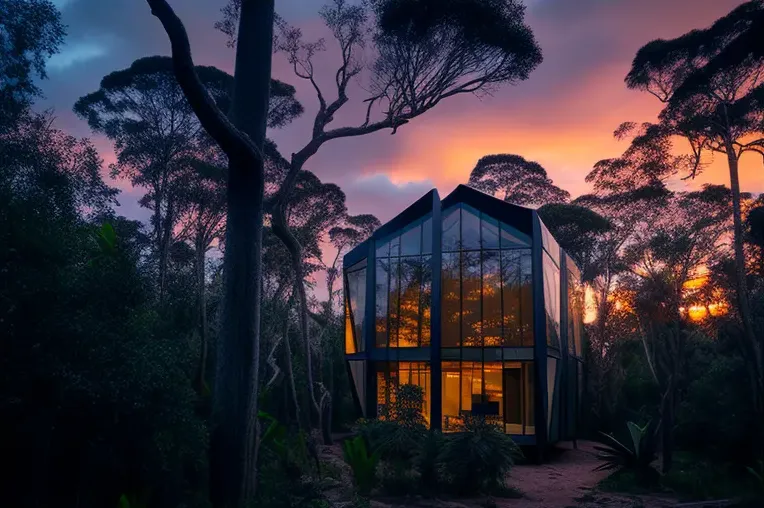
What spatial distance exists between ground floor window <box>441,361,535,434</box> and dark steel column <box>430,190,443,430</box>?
543mm

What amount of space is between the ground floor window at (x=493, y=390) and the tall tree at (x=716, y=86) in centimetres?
669

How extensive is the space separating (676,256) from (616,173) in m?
4.38

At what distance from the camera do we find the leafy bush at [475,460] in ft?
38.1

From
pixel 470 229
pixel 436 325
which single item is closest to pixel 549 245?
pixel 470 229

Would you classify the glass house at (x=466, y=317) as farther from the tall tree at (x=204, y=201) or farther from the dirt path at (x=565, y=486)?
the tall tree at (x=204, y=201)

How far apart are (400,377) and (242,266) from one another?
46.3 feet

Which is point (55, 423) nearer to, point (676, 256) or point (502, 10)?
point (502, 10)

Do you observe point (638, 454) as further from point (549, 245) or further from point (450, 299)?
point (549, 245)

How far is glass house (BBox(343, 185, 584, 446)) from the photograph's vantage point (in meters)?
20.1

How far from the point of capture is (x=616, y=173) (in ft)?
90.4

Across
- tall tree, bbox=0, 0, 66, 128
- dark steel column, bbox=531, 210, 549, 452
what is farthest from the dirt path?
tall tree, bbox=0, 0, 66, 128

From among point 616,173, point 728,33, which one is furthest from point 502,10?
point 616,173

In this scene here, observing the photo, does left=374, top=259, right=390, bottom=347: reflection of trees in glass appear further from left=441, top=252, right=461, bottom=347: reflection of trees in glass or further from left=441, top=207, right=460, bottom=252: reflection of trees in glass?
left=441, top=207, right=460, bottom=252: reflection of trees in glass

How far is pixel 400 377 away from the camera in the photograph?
70.5 ft
